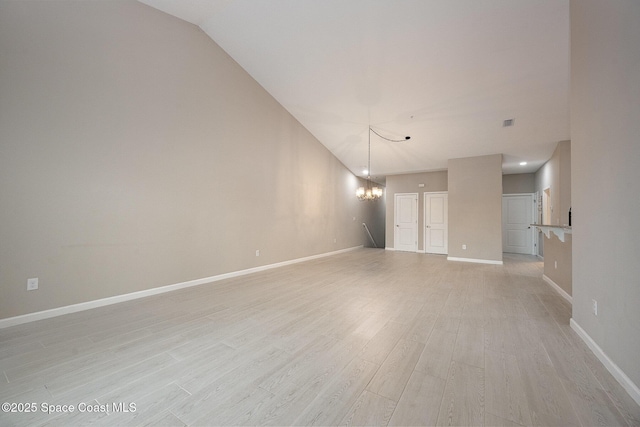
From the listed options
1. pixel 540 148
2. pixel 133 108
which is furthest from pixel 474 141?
pixel 133 108

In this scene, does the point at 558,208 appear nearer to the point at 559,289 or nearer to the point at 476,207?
the point at 476,207

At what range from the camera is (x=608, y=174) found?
1812 millimetres

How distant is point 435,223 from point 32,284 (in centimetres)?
889

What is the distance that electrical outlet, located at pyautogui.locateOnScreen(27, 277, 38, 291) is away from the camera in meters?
2.61

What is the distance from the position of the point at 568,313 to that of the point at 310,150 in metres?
5.81

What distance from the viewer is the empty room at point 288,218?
60.6 inches

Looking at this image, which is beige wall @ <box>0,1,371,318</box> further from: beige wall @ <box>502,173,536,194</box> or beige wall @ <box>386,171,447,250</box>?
beige wall @ <box>502,173,536,194</box>

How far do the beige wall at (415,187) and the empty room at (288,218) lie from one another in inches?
70.2

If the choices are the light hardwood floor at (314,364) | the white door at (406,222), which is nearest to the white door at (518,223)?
the white door at (406,222)

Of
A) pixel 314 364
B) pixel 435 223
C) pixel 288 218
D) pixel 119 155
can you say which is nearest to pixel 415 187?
pixel 435 223

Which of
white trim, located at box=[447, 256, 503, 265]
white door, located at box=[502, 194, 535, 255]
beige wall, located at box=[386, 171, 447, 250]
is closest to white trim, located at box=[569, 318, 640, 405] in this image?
white trim, located at box=[447, 256, 503, 265]

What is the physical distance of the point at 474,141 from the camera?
19.2 feet

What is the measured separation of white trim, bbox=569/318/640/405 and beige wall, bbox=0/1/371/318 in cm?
471

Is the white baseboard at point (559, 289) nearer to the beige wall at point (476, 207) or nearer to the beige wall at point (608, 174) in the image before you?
the beige wall at point (608, 174)
